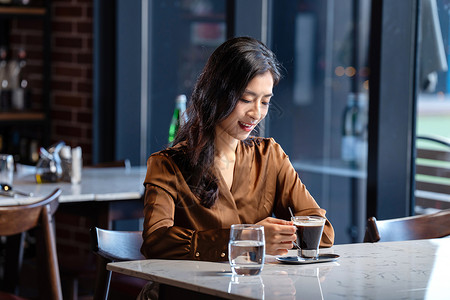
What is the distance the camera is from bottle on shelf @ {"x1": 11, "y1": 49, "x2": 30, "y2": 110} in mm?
4488

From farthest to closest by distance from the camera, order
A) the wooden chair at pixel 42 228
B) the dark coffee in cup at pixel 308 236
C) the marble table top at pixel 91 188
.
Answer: the marble table top at pixel 91 188, the wooden chair at pixel 42 228, the dark coffee in cup at pixel 308 236

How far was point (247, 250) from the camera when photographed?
5.09 ft

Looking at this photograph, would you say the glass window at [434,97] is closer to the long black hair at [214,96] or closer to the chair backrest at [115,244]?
the long black hair at [214,96]

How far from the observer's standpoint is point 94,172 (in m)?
3.52

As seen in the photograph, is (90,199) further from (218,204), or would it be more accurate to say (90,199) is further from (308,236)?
(308,236)

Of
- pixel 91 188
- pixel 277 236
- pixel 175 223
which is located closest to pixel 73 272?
pixel 91 188

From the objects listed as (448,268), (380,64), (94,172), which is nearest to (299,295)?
(448,268)

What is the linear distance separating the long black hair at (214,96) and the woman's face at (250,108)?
2 cm

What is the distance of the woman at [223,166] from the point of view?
1.98 meters

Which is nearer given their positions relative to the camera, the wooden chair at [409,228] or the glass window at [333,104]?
the wooden chair at [409,228]

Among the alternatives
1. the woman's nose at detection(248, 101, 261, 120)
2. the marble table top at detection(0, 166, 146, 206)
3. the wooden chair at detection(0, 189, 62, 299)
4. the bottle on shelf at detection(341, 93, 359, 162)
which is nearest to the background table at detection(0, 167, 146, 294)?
the marble table top at detection(0, 166, 146, 206)

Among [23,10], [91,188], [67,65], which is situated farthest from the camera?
[67,65]

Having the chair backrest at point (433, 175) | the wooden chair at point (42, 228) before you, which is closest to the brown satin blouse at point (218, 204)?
the wooden chair at point (42, 228)

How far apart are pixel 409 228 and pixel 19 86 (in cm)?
311
